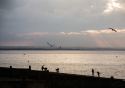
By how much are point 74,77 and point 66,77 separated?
0.82 metres

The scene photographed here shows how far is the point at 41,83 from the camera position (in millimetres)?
18953

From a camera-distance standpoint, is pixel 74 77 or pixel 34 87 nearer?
pixel 34 87

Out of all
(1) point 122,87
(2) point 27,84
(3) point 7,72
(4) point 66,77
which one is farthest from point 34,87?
(3) point 7,72

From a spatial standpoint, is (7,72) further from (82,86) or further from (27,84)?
(82,86)

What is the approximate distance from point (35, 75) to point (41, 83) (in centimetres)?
612

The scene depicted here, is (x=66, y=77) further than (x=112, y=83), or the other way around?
(x=66, y=77)

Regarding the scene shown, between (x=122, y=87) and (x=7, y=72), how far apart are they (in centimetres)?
1261

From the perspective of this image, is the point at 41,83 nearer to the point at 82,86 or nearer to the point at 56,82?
the point at 56,82

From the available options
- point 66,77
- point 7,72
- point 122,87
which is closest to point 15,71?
point 7,72

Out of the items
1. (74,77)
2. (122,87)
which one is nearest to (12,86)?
(74,77)

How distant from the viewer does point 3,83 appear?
18734mm

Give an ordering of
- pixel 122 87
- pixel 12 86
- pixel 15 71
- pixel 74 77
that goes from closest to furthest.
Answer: pixel 12 86 → pixel 122 87 → pixel 74 77 → pixel 15 71

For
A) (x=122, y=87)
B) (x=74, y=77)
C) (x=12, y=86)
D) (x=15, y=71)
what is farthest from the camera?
(x=15, y=71)

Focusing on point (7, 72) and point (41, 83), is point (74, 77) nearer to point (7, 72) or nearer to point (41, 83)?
point (41, 83)
